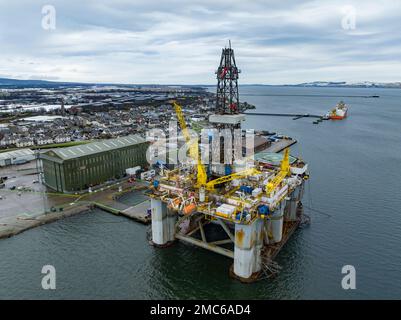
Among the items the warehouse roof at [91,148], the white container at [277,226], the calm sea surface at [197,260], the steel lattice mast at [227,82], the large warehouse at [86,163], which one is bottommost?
the calm sea surface at [197,260]

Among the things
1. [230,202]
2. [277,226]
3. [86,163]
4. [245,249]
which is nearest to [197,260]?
[245,249]

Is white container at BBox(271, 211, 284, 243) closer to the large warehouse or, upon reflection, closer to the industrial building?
the large warehouse

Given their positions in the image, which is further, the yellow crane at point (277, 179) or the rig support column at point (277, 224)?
the rig support column at point (277, 224)

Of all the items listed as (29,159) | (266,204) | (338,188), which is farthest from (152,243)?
(29,159)

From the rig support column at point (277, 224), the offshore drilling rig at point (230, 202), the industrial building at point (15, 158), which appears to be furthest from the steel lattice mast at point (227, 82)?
the industrial building at point (15, 158)

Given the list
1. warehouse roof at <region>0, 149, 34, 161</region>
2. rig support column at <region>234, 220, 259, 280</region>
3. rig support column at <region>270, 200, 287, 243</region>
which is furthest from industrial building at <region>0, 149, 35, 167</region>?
rig support column at <region>234, 220, 259, 280</region>

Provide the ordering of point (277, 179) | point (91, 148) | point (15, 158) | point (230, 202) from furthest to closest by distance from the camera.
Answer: point (15, 158) < point (91, 148) < point (277, 179) < point (230, 202)

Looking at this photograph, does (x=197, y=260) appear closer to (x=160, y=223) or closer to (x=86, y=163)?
(x=160, y=223)

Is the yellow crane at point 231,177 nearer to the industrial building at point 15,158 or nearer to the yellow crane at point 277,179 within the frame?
the yellow crane at point 277,179
